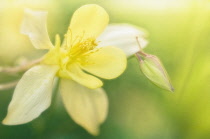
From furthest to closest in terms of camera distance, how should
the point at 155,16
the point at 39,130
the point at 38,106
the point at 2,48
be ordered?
the point at 155,16 < the point at 2,48 < the point at 39,130 < the point at 38,106

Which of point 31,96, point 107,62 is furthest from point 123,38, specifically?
point 31,96

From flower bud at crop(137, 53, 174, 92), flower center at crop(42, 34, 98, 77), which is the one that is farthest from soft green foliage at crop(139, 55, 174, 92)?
flower center at crop(42, 34, 98, 77)

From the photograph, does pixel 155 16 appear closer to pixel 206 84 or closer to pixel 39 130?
pixel 206 84

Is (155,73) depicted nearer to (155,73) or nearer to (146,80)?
(155,73)

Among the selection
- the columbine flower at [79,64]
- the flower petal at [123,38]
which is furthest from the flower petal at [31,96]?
the flower petal at [123,38]

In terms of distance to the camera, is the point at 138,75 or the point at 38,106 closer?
the point at 38,106

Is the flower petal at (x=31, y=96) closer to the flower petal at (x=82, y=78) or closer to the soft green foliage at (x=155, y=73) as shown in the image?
the flower petal at (x=82, y=78)

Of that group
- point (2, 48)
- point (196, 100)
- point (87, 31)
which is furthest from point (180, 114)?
point (2, 48)
